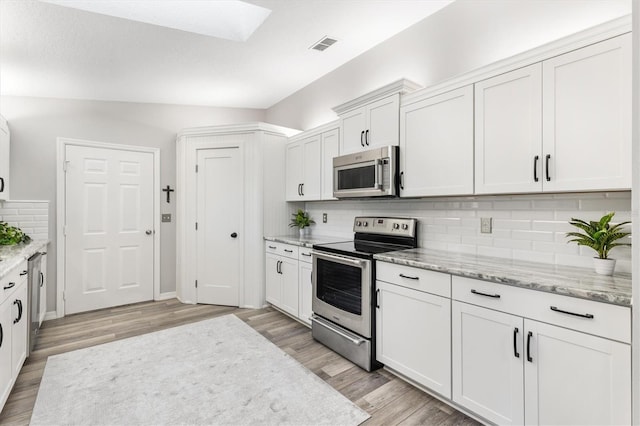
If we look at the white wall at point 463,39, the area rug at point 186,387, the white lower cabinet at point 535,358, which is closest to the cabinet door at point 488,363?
the white lower cabinet at point 535,358

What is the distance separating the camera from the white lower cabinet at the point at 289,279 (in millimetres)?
3312

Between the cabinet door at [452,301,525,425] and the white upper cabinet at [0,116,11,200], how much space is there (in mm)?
4244

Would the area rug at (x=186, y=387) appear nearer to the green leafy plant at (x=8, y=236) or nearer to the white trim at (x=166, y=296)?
the green leafy plant at (x=8, y=236)

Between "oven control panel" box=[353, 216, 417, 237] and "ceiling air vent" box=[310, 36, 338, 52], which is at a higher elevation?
"ceiling air vent" box=[310, 36, 338, 52]

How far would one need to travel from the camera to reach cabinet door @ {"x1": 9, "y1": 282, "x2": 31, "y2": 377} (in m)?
2.14

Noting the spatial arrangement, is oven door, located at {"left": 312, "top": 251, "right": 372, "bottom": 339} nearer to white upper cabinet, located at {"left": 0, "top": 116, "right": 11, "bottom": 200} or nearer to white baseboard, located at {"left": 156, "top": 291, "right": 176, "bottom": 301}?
white baseboard, located at {"left": 156, "top": 291, "right": 176, "bottom": 301}

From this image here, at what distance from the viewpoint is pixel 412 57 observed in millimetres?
2959

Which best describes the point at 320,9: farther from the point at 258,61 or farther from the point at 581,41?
the point at 581,41

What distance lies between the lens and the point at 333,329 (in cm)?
279

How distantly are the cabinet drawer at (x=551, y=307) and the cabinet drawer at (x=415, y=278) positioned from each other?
0.07 m

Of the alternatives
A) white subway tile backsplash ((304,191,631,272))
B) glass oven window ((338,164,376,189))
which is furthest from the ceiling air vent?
white subway tile backsplash ((304,191,631,272))

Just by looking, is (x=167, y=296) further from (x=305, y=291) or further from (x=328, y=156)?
(x=328, y=156)

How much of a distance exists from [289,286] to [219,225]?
1298 mm

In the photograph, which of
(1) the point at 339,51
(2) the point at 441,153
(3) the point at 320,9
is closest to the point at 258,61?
(1) the point at 339,51
